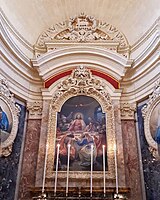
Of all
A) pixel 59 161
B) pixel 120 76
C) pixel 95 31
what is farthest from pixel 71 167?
pixel 95 31

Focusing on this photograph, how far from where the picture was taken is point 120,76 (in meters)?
5.68

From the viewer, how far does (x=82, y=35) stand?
6445 mm

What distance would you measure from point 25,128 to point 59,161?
1134 millimetres

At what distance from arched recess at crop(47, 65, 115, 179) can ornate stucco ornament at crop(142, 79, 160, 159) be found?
0.71 meters

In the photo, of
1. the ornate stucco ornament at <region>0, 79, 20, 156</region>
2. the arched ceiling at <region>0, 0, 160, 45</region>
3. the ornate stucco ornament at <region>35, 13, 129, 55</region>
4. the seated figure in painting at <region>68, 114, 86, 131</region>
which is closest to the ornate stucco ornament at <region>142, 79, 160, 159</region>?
the seated figure in painting at <region>68, 114, 86, 131</region>

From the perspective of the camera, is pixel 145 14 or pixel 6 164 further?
pixel 145 14

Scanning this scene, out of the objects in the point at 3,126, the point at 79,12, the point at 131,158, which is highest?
the point at 79,12

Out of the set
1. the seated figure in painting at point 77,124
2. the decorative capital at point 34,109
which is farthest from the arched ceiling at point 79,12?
the seated figure in painting at point 77,124

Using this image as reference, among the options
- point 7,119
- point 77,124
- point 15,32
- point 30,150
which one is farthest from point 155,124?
point 15,32

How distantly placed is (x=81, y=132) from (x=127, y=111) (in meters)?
1.19

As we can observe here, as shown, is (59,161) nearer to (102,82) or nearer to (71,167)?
(71,167)

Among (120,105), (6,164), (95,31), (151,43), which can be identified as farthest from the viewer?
(95,31)

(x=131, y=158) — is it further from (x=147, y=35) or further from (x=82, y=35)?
(x=82, y=35)

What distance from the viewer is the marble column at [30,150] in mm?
4727
